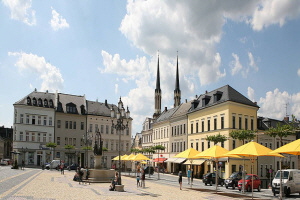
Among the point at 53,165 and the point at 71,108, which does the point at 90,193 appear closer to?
the point at 53,165

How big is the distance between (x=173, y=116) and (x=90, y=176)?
35.3 m

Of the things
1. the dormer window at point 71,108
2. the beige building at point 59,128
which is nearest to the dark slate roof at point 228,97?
the beige building at point 59,128

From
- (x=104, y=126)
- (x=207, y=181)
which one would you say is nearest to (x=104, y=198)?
(x=207, y=181)

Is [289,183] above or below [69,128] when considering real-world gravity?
below

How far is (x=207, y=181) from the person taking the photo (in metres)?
38.1

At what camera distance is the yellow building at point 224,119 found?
4959 cm

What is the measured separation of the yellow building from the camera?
163 ft

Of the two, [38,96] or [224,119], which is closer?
[224,119]

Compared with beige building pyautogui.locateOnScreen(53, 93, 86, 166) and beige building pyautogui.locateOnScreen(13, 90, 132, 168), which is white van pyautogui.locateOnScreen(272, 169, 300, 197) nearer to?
beige building pyautogui.locateOnScreen(13, 90, 132, 168)

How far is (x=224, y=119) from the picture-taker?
50438 millimetres

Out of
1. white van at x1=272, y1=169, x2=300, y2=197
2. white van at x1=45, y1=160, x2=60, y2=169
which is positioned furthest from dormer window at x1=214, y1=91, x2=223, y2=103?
white van at x1=45, y1=160, x2=60, y2=169

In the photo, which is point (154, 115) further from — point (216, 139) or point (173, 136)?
point (216, 139)

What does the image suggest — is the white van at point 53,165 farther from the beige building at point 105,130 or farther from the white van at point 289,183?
the white van at point 289,183

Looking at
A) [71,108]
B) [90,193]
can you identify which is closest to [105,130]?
[71,108]
